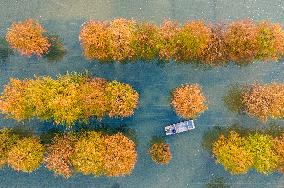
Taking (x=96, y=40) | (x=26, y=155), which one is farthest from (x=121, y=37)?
(x=26, y=155)

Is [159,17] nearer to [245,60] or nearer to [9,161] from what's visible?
[245,60]

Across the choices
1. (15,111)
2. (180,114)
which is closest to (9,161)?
(15,111)

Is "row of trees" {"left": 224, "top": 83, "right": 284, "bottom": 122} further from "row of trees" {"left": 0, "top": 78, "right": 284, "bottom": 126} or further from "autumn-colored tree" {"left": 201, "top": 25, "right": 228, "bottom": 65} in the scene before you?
"autumn-colored tree" {"left": 201, "top": 25, "right": 228, "bottom": 65}

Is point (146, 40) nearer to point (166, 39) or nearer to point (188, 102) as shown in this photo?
point (166, 39)

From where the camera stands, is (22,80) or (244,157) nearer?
(244,157)

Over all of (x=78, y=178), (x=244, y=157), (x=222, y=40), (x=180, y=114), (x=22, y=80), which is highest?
(x=222, y=40)

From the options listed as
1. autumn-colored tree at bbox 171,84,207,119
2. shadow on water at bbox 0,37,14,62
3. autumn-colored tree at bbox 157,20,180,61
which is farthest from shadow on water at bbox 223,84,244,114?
shadow on water at bbox 0,37,14,62

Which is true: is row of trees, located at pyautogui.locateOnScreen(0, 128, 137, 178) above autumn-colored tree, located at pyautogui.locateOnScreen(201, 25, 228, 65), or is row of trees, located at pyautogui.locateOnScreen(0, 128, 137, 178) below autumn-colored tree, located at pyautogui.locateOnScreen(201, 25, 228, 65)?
below
